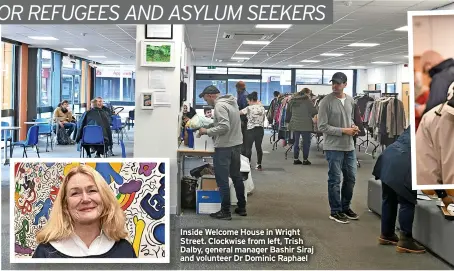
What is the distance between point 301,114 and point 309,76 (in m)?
11.3

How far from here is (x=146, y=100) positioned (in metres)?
4.41

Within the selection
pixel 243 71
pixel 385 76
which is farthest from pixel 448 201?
pixel 243 71

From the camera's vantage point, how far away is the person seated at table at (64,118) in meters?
10.4

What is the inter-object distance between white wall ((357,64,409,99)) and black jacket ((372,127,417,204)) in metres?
11.7

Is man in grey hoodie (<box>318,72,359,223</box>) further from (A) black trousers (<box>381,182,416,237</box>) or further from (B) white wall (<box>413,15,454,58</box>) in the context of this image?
(B) white wall (<box>413,15,454,58</box>)

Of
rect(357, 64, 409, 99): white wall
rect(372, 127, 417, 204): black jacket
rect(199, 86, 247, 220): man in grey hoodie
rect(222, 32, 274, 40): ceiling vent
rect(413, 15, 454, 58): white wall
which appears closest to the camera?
rect(413, 15, 454, 58): white wall

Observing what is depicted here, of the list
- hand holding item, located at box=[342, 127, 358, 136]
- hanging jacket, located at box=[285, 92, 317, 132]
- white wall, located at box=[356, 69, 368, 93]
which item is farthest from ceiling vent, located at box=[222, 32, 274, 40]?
white wall, located at box=[356, 69, 368, 93]

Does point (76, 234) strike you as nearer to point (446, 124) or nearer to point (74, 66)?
point (446, 124)

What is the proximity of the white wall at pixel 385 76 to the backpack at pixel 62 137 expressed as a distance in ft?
31.0

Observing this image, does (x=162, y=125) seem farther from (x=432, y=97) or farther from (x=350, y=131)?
(x=432, y=97)

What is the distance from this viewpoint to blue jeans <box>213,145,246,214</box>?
4344 mm

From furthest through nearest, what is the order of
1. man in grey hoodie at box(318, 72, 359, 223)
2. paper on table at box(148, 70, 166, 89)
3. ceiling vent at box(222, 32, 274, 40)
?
1. ceiling vent at box(222, 32, 274, 40)
2. paper on table at box(148, 70, 166, 89)
3. man in grey hoodie at box(318, 72, 359, 223)

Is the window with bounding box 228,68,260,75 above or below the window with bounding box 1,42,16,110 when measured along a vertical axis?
above

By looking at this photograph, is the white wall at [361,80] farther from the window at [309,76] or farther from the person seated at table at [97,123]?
the person seated at table at [97,123]
